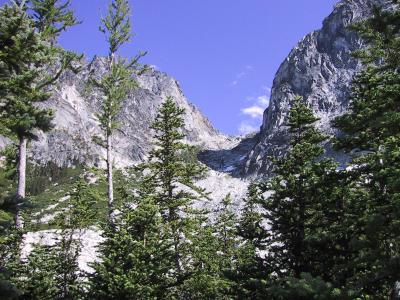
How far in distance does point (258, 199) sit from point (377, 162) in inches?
217

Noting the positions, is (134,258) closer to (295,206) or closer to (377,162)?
(295,206)

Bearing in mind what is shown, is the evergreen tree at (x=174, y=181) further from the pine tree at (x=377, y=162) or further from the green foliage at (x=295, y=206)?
the pine tree at (x=377, y=162)

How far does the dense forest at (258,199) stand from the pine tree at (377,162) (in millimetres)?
50

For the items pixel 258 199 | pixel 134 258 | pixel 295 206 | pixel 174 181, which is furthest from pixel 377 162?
pixel 174 181

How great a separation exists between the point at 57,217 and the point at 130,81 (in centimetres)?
1052

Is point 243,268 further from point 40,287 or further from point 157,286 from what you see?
point 40,287

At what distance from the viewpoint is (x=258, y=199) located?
1852cm

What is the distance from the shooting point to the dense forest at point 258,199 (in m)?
11.1

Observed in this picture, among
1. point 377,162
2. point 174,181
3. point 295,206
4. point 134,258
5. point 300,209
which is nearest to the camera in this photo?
point 377,162

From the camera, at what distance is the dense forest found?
1111 centimetres

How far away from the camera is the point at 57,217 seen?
93.0ft

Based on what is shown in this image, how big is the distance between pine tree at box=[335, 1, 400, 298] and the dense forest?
0.05 meters

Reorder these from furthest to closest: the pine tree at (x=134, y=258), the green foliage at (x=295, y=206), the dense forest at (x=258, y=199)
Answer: the pine tree at (x=134, y=258) → the green foliage at (x=295, y=206) → the dense forest at (x=258, y=199)

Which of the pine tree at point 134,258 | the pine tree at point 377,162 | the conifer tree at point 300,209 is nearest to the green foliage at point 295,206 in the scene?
the conifer tree at point 300,209
